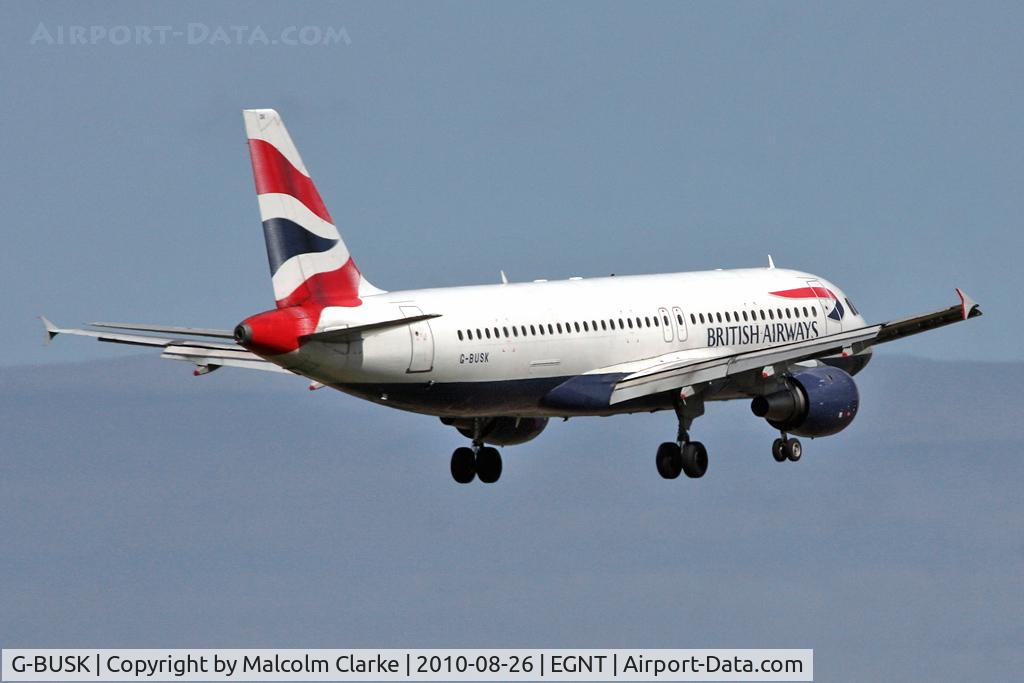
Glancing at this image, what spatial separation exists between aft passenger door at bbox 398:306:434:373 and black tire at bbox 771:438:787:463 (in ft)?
41.3

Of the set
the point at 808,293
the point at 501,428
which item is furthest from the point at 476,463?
the point at 808,293

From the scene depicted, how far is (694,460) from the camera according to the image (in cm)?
8106

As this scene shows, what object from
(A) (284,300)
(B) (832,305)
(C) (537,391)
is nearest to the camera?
(A) (284,300)

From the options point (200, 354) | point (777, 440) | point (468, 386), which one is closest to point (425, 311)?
point (468, 386)

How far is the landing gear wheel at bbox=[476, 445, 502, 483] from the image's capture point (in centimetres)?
8275

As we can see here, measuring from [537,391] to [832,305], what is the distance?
1340 cm

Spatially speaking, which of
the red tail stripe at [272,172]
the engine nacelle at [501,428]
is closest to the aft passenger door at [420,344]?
the red tail stripe at [272,172]

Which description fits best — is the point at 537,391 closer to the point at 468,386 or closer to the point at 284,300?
the point at 468,386

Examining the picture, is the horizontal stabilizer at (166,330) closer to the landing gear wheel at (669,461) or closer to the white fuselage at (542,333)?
the white fuselage at (542,333)

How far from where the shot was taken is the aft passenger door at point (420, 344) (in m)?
74.2

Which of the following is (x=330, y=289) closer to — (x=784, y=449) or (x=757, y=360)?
(x=757, y=360)

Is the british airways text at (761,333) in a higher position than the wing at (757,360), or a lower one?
higher

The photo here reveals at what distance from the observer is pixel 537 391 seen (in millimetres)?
78375

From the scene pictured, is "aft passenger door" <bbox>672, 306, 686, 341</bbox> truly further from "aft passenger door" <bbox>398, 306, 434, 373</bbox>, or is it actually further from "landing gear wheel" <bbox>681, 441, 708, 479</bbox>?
"aft passenger door" <bbox>398, 306, 434, 373</bbox>
